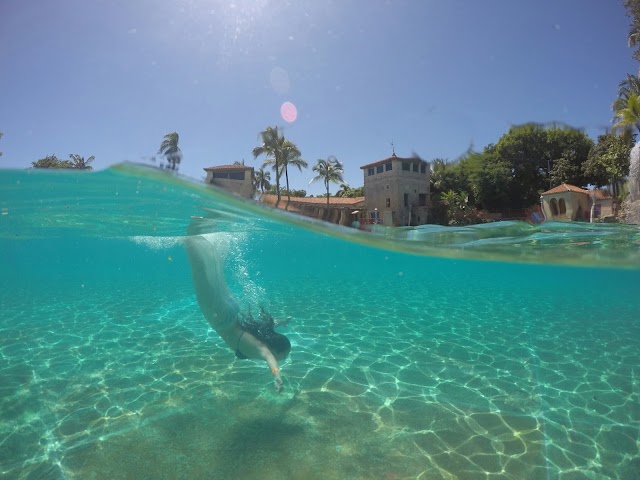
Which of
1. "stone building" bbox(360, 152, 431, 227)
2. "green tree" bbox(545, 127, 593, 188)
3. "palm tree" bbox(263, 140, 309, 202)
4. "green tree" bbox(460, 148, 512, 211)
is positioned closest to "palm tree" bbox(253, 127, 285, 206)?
"palm tree" bbox(263, 140, 309, 202)

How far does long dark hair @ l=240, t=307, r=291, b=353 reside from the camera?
6144 mm

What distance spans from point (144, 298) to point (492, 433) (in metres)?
15.7

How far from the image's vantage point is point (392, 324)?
11258 millimetres

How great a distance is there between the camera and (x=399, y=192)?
42406 millimetres

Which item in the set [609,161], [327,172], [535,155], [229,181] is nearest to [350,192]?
[327,172]

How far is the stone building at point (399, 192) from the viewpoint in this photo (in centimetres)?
4250

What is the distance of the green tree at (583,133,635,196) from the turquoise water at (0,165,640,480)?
26.4 metres

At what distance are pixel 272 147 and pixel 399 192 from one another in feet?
54.0

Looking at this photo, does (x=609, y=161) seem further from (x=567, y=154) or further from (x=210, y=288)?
(x=210, y=288)

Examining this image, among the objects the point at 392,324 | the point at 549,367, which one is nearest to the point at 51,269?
the point at 392,324

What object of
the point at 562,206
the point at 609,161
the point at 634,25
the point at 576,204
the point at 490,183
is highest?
the point at 634,25

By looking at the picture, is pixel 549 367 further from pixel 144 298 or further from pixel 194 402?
pixel 144 298

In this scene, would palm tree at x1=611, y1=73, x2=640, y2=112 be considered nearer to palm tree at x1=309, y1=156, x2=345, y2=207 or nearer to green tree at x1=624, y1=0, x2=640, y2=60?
green tree at x1=624, y1=0, x2=640, y2=60

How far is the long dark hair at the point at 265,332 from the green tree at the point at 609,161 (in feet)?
125
